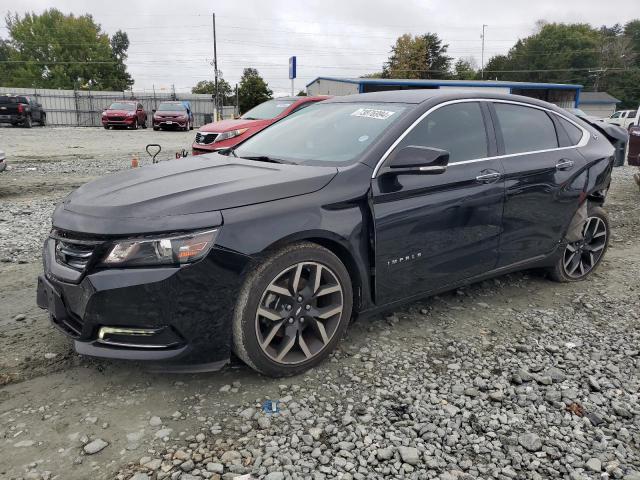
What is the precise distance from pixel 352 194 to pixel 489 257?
1374 millimetres

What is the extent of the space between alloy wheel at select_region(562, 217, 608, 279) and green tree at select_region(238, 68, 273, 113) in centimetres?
5614

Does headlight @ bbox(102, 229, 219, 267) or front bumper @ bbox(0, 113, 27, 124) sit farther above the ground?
front bumper @ bbox(0, 113, 27, 124)

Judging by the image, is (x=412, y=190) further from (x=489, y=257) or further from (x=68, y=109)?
(x=68, y=109)

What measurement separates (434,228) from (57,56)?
264 feet

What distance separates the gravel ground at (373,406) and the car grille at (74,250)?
2.26 ft

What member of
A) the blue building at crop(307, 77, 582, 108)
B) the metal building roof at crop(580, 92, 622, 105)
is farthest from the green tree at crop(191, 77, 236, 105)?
the metal building roof at crop(580, 92, 622, 105)

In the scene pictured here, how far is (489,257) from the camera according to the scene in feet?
12.8

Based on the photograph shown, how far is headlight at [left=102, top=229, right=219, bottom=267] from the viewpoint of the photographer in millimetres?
2600

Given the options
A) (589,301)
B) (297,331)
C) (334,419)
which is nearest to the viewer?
(334,419)

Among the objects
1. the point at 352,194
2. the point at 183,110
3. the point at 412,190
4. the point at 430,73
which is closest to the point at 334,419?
the point at 352,194

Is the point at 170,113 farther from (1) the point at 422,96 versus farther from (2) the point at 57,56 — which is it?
(2) the point at 57,56

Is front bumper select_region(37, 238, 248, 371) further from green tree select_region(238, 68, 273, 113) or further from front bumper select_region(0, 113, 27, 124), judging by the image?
green tree select_region(238, 68, 273, 113)

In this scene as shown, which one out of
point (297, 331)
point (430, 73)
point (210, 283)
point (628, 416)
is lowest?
point (628, 416)

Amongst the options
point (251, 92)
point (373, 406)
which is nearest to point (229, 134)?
point (373, 406)
